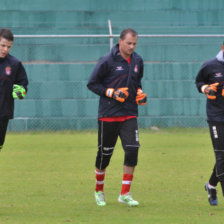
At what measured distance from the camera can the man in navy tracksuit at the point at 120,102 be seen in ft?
26.2

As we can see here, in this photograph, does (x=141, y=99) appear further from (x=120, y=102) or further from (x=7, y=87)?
(x=7, y=87)

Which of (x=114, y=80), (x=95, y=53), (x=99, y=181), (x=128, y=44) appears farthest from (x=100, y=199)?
(x=95, y=53)

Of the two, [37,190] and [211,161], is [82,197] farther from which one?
[211,161]

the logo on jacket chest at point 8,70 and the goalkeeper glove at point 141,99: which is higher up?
the logo on jacket chest at point 8,70

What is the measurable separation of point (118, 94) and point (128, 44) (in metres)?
0.59

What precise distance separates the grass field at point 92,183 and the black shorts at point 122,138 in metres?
0.57

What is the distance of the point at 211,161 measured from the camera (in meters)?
12.6

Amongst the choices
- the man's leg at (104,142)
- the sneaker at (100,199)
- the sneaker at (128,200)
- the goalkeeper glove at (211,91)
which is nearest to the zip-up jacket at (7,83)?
the man's leg at (104,142)

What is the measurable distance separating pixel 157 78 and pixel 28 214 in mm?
12948

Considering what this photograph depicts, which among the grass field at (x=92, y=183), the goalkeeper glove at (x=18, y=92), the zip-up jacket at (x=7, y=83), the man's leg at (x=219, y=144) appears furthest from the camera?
the man's leg at (x=219, y=144)

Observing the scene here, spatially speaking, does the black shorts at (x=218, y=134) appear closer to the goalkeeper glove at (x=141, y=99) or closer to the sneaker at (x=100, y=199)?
the goalkeeper glove at (x=141, y=99)

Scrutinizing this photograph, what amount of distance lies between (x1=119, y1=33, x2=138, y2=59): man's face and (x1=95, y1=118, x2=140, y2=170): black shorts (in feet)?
2.63

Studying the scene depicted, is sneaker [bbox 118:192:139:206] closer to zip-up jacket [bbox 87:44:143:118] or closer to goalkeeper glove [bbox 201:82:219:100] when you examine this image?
zip-up jacket [bbox 87:44:143:118]

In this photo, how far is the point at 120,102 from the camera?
8.04 m
